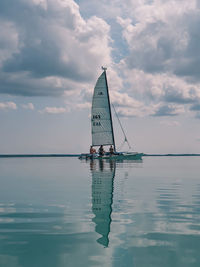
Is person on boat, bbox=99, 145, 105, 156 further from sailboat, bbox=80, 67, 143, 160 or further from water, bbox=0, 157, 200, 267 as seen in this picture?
water, bbox=0, 157, 200, 267

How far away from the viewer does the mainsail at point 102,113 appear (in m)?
73.4

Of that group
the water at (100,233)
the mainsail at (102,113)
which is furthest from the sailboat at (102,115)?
the water at (100,233)

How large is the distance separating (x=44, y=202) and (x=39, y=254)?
781cm

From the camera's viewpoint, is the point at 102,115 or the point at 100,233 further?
the point at 102,115

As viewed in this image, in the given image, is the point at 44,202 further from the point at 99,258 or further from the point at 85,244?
the point at 99,258

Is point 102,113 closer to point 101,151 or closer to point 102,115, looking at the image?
point 102,115

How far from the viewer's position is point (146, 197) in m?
16.3

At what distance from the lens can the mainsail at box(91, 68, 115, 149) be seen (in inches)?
2891

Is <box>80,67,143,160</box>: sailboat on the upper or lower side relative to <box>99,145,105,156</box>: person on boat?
upper

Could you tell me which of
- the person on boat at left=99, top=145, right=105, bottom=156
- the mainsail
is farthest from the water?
the mainsail

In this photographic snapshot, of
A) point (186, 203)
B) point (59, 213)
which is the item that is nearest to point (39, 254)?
point (59, 213)

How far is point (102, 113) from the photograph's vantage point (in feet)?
242

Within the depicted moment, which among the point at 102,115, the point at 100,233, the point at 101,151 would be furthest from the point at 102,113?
the point at 100,233

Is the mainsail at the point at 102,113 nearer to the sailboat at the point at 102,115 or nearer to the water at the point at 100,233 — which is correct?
the sailboat at the point at 102,115
